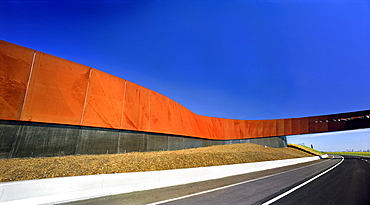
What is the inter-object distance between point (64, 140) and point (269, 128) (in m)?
39.2

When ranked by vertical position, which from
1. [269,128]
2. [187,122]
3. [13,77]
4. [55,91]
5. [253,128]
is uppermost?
[13,77]

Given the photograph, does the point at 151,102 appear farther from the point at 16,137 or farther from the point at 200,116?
the point at 200,116

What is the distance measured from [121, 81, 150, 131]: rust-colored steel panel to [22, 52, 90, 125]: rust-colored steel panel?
407 centimetres

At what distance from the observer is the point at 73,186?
6.29 metres

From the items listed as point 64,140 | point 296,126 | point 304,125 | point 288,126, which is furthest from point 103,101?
point 304,125

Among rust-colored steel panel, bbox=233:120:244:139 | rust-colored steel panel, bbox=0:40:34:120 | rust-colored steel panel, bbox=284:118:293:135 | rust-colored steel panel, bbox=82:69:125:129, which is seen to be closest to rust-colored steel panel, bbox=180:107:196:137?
rust-colored steel panel, bbox=82:69:125:129

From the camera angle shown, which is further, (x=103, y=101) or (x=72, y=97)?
(x=103, y=101)

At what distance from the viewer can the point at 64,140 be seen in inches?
501

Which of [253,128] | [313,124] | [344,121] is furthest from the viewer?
[253,128]

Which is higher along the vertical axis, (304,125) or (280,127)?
(304,125)

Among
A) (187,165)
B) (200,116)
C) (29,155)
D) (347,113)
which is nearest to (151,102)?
(187,165)

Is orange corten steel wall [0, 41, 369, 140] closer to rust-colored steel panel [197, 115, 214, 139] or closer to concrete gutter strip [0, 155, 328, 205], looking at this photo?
rust-colored steel panel [197, 115, 214, 139]

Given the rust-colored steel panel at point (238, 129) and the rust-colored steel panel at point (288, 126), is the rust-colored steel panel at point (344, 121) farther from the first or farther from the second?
the rust-colored steel panel at point (238, 129)

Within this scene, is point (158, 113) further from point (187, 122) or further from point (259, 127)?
point (259, 127)
